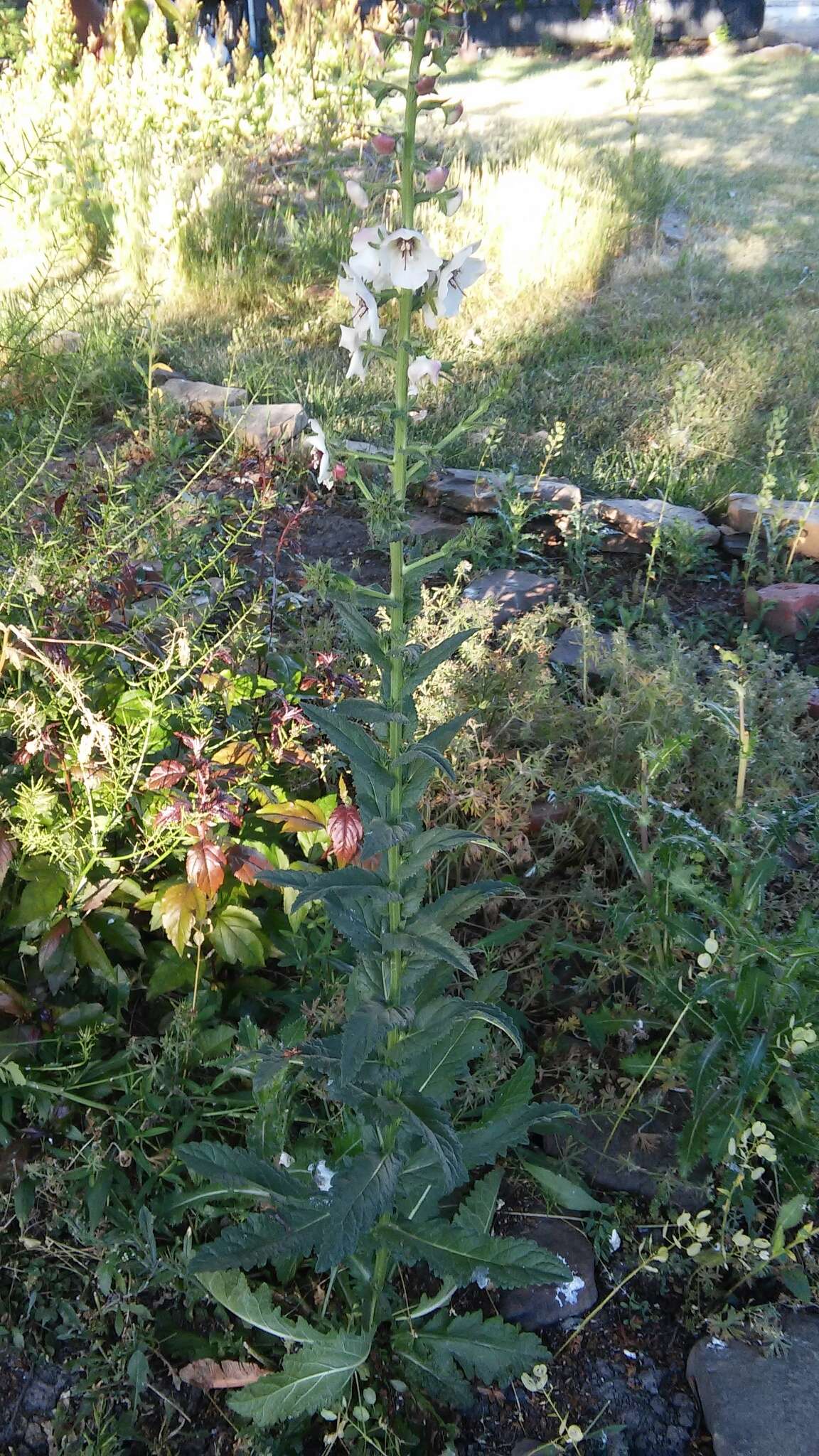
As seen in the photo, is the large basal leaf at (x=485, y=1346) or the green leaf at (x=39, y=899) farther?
the green leaf at (x=39, y=899)

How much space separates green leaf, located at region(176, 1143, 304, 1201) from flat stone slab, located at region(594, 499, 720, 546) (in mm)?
3166

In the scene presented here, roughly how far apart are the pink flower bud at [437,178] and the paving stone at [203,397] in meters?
3.48

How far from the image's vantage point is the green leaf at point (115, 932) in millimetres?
2217

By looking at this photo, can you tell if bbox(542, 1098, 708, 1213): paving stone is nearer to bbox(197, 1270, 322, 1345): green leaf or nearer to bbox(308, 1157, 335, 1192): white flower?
bbox(308, 1157, 335, 1192): white flower

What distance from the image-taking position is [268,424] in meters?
4.70

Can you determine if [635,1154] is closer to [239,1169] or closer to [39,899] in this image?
[239,1169]

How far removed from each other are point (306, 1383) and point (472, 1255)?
1.09ft

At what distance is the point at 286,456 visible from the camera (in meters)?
Result: 4.42

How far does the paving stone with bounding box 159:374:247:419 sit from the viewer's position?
4945mm

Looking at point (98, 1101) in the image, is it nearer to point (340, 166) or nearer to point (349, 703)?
point (349, 703)

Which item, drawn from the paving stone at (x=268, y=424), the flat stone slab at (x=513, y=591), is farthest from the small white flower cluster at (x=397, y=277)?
the paving stone at (x=268, y=424)

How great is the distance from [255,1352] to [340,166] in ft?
26.5

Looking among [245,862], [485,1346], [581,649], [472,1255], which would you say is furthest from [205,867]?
[581,649]

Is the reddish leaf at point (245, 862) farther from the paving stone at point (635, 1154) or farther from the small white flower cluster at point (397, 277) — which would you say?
the small white flower cluster at point (397, 277)
